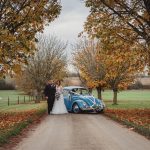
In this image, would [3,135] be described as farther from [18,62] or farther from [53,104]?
[53,104]

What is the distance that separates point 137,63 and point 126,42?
2.51 metres

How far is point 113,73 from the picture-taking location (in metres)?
35.3

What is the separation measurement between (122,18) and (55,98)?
7475 mm

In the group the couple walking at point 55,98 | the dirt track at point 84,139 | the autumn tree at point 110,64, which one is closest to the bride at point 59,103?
the couple walking at point 55,98

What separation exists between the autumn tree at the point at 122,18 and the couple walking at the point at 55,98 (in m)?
5.23

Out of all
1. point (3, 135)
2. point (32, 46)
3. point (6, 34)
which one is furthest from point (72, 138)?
point (32, 46)

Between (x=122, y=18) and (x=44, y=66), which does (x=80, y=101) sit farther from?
(x=44, y=66)

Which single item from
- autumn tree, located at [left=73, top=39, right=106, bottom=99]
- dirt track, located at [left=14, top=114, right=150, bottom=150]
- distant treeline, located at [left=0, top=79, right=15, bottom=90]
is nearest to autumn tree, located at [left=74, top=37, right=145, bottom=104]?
autumn tree, located at [left=73, top=39, right=106, bottom=99]

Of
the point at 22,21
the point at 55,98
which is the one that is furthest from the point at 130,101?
the point at 22,21

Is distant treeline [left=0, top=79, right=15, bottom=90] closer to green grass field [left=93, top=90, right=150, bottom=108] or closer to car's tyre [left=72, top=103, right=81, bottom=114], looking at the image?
green grass field [left=93, top=90, right=150, bottom=108]

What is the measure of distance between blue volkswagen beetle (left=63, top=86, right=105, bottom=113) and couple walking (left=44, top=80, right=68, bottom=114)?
49 centimetres

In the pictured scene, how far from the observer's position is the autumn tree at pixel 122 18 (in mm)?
28688

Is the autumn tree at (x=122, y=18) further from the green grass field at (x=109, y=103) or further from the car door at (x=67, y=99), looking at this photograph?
the green grass field at (x=109, y=103)

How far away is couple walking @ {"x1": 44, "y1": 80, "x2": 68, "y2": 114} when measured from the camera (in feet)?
105
